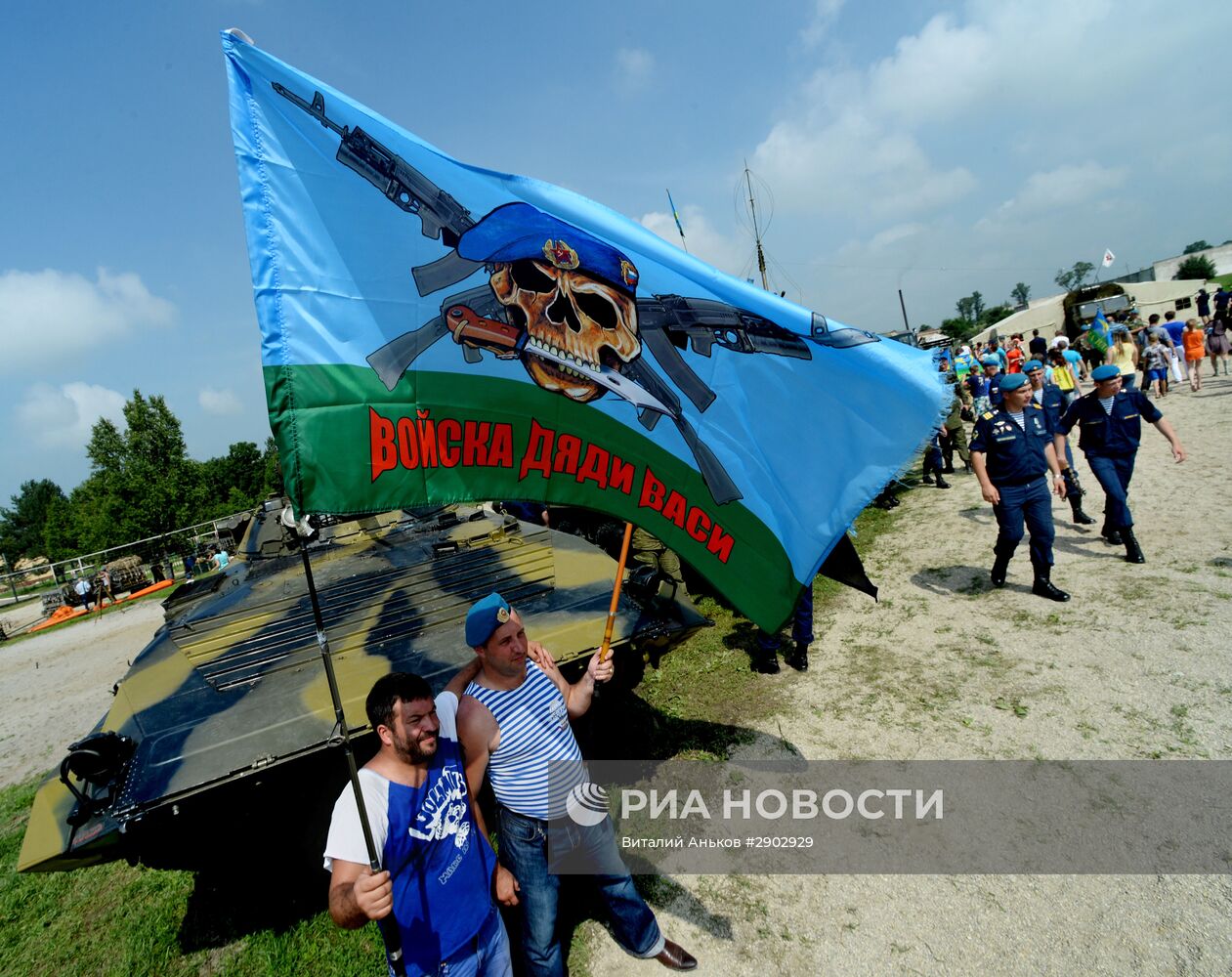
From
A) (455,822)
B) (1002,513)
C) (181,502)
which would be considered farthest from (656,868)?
(181,502)

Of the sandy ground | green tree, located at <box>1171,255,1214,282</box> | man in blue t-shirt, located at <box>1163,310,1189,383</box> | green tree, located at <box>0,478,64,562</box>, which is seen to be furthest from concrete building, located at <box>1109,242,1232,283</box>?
green tree, located at <box>0,478,64,562</box>

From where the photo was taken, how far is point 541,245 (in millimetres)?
2543

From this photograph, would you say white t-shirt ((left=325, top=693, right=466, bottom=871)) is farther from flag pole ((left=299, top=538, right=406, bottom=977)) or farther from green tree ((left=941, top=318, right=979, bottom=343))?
green tree ((left=941, top=318, right=979, bottom=343))

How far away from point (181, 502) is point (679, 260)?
95.3 feet

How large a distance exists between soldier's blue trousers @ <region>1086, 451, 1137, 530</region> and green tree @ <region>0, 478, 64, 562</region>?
95118 mm

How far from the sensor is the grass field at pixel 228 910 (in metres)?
3.21

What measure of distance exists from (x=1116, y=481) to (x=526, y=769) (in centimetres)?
605

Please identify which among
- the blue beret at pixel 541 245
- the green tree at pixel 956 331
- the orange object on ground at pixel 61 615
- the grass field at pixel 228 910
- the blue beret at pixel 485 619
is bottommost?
the orange object on ground at pixel 61 615

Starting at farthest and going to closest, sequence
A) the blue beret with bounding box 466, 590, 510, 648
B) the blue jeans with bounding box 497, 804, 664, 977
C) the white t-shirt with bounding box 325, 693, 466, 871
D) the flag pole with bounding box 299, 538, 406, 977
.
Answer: the blue jeans with bounding box 497, 804, 664, 977 → the blue beret with bounding box 466, 590, 510, 648 → the white t-shirt with bounding box 325, 693, 466, 871 → the flag pole with bounding box 299, 538, 406, 977

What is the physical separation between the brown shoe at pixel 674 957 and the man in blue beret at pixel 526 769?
381 millimetres

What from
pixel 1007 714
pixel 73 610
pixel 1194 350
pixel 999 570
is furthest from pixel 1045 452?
pixel 73 610

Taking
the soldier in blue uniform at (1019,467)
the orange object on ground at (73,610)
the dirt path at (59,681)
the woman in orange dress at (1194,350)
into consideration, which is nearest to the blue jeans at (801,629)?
the soldier in blue uniform at (1019,467)

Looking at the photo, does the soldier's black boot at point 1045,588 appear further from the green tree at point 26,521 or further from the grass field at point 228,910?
the green tree at point 26,521

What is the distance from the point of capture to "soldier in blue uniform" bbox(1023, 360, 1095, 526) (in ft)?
19.3
